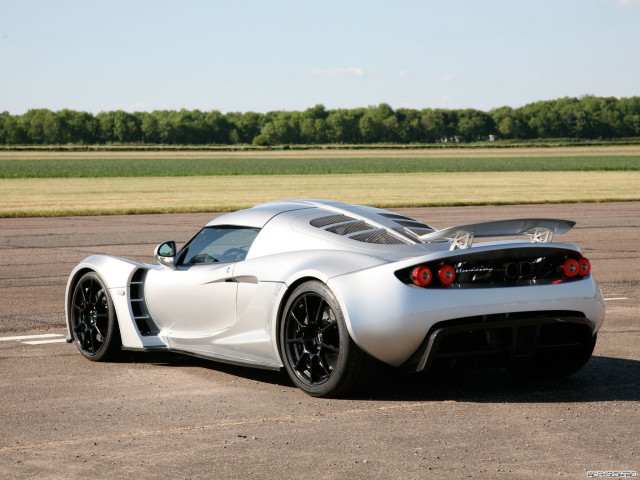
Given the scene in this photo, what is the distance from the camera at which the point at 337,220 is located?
6.65 m

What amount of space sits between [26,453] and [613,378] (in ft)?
12.5

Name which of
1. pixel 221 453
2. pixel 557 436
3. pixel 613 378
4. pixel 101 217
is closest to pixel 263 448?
pixel 221 453

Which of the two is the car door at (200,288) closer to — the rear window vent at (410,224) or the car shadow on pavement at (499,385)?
the car shadow on pavement at (499,385)

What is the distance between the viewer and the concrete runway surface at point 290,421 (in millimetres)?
4551

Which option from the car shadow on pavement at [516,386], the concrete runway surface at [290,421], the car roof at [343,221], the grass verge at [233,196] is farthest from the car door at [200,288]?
the grass verge at [233,196]

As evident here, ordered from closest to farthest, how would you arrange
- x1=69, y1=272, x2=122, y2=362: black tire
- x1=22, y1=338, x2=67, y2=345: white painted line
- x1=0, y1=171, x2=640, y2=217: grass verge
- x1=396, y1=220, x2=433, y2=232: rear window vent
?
x1=396, y1=220, x2=433, y2=232: rear window vent < x1=69, y1=272, x2=122, y2=362: black tire < x1=22, y1=338, x2=67, y2=345: white painted line < x1=0, y1=171, x2=640, y2=217: grass verge

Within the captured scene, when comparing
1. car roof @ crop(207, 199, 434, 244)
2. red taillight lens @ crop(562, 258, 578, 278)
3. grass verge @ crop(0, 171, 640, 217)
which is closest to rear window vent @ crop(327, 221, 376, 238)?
car roof @ crop(207, 199, 434, 244)

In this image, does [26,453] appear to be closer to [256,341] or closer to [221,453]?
[221,453]

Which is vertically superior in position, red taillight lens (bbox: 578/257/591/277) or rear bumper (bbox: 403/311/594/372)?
red taillight lens (bbox: 578/257/591/277)

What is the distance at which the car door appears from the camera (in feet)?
21.9

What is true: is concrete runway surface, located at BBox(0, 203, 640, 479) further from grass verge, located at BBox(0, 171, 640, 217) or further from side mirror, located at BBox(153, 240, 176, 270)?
grass verge, located at BBox(0, 171, 640, 217)

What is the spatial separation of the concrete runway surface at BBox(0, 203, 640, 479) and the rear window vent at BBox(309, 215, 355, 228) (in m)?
1.08

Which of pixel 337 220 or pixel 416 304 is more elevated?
pixel 337 220

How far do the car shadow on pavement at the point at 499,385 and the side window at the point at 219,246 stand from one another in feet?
2.64
